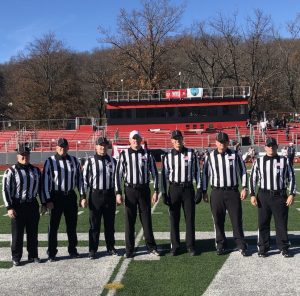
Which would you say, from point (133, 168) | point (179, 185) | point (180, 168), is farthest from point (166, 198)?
point (133, 168)

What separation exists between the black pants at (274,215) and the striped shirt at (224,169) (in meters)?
0.38

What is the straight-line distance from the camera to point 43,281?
17.1 feet

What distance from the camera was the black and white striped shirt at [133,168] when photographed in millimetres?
6137

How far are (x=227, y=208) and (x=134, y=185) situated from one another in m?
1.28

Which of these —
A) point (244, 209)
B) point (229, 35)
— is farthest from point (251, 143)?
point (229, 35)

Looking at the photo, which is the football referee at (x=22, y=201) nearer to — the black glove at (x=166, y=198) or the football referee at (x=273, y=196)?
the black glove at (x=166, y=198)

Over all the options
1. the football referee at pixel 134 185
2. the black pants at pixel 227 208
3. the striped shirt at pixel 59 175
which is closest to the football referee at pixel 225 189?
the black pants at pixel 227 208

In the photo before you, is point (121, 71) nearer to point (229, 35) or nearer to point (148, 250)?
point (229, 35)

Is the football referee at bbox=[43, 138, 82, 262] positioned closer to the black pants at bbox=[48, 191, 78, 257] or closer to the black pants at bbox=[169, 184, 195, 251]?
the black pants at bbox=[48, 191, 78, 257]

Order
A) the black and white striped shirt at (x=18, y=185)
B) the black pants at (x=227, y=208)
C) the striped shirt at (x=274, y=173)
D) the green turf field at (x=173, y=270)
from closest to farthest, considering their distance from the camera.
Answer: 1. the green turf field at (x=173, y=270)
2. the black and white striped shirt at (x=18, y=185)
3. the striped shirt at (x=274, y=173)
4. the black pants at (x=227, y=208)

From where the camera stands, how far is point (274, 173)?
6.01 m

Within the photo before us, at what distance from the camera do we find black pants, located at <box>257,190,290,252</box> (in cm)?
602

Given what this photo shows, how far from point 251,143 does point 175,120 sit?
668cm

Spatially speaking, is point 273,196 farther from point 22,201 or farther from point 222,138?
point 22,201
